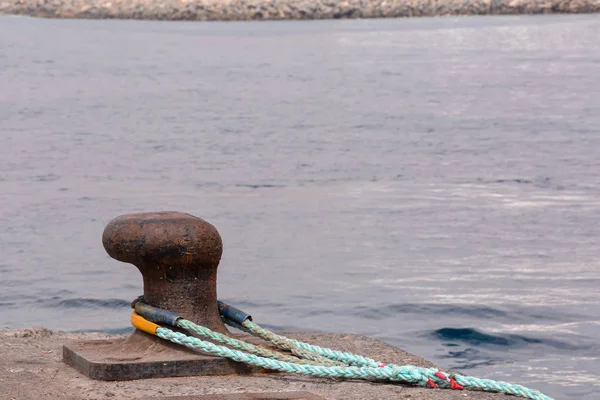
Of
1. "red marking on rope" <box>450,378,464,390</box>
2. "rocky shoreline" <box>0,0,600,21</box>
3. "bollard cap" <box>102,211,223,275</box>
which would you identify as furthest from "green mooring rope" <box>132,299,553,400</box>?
"rocky shoreline" <box>0,0,600,21</box>

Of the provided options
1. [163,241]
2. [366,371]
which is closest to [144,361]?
[163,241]

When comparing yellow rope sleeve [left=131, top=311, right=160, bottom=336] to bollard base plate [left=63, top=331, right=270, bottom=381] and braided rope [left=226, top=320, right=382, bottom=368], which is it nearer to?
bollard base plate [left=63, top=331, right=270, bottom=381]

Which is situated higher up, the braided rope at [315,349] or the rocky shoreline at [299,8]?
the braided rope at [315,349]

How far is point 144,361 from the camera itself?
455 cm

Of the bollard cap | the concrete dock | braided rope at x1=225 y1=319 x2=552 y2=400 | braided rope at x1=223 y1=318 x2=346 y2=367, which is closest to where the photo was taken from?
the concrete dock

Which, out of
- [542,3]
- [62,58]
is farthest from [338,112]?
[542,3]

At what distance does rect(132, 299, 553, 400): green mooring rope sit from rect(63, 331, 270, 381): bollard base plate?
59 millimetres

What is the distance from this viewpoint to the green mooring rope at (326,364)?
4.53 metres

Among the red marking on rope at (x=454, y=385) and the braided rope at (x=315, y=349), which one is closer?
the red marking on rope at (x=454, y=385)

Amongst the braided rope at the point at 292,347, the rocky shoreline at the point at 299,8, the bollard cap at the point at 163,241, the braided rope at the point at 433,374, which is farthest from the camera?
the rocky shoreline at the point at 299,8

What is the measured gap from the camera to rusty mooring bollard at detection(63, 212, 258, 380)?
15.0 feet

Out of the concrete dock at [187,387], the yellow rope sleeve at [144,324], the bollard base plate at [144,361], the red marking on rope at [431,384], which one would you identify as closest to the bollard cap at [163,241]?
the yellow rope sleeve at [144,324]

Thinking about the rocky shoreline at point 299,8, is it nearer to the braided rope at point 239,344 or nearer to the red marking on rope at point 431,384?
the braided rope at point 239,344

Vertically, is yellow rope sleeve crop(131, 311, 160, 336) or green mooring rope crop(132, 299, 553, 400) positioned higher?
yellow rope sleeve crop(131, 311, 160, 336)
